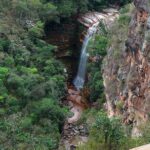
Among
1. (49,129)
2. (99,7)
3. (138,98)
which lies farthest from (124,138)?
(99,7)

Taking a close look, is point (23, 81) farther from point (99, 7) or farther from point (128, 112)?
point (99, 7)

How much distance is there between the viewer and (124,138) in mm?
17094

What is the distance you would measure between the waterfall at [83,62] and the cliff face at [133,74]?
6.46 m

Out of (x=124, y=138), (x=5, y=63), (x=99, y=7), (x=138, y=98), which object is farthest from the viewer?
(x=99, y=7)

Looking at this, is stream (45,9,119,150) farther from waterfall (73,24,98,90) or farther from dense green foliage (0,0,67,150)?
dense green foliage (0,0,67,150)

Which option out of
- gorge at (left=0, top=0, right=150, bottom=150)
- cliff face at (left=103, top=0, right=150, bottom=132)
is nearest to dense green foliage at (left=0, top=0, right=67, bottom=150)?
gorge at (left=0, top=0, right=150, bottom=150)

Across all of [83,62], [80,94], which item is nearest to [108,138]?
[80,94]

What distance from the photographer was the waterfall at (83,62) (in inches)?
1355

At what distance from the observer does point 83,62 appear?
3488cm

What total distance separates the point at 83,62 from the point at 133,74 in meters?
11.3

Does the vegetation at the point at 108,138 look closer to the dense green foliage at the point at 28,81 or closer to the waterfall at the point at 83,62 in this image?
the dense green foliage at the point at 28,81

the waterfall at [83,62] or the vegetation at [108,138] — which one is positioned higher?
the vegetation at [108,138]

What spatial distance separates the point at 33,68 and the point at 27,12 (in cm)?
532

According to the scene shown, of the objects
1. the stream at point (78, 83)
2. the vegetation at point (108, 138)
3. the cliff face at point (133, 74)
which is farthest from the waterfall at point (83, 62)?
the vegetation at point (108, 138)
